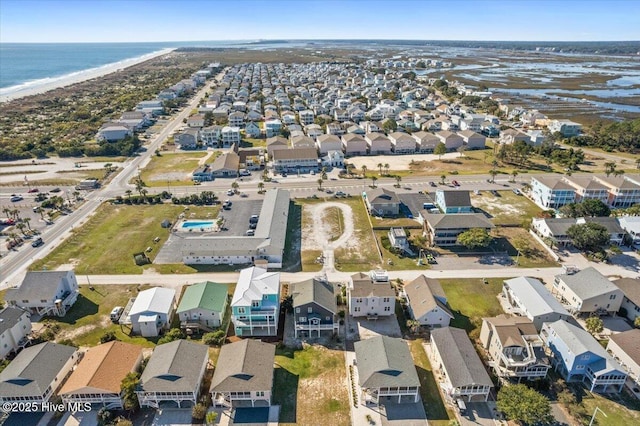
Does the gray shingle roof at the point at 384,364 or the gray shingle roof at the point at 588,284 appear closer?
the gray shingle roof at the point at 384,364

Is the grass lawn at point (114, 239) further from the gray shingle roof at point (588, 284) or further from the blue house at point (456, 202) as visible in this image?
the gray shingle roof at point (588, 284)

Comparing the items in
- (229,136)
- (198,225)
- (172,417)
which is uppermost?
(229,136)

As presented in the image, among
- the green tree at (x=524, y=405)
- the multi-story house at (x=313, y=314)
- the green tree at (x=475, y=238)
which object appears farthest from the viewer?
the green tree at (x=475, y=238)

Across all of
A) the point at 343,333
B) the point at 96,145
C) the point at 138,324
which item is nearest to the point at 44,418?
the point at 138,324

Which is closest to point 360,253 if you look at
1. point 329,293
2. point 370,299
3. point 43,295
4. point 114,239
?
point 370,299

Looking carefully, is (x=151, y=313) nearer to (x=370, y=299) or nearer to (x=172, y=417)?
(x=172, y=417)

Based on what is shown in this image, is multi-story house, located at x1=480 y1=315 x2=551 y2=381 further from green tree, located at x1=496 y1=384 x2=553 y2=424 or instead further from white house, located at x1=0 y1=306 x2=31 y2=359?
white house, located at x1=0 y1=306 x2=31 y2=359

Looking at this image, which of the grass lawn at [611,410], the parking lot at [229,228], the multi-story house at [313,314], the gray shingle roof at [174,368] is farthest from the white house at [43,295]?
the grass lawn at [611,410]
